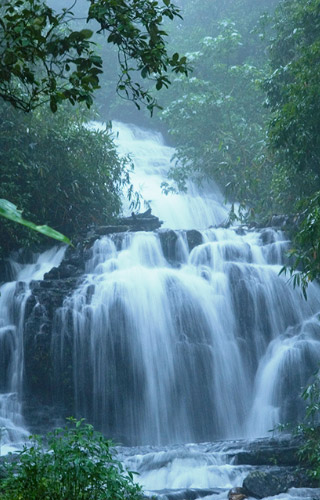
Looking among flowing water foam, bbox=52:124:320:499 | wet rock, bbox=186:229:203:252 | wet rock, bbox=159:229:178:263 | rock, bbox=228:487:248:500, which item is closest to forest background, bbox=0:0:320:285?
flowing water foam, bbox=52:124:320:499

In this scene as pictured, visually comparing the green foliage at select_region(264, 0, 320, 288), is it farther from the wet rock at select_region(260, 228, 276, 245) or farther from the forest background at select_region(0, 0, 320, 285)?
the wet rock at select_region(260, 228, 276, 245)

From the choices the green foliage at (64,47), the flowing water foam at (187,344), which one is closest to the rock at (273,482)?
the flowing water foam at (187,344)

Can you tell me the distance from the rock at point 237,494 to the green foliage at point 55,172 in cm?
927

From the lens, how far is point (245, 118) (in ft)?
84.0

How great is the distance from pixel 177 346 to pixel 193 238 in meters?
3.82

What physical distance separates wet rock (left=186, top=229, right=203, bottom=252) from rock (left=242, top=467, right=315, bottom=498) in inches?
329

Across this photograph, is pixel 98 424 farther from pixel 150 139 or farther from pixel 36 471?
pixel 150 139

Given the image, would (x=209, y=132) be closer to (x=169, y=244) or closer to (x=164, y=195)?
(x=164, y=195)

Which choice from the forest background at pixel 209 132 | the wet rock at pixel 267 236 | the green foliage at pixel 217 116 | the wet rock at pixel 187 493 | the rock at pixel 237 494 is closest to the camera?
the rock at pixel 237 494

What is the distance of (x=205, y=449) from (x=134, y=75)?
2643 centimetres

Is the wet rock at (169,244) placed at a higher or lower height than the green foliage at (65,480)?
higher

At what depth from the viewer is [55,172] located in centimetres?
1653

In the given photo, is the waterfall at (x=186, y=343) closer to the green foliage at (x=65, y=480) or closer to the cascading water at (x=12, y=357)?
the cascading water at (x=12, y=357)

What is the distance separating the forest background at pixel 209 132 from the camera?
427 inches
